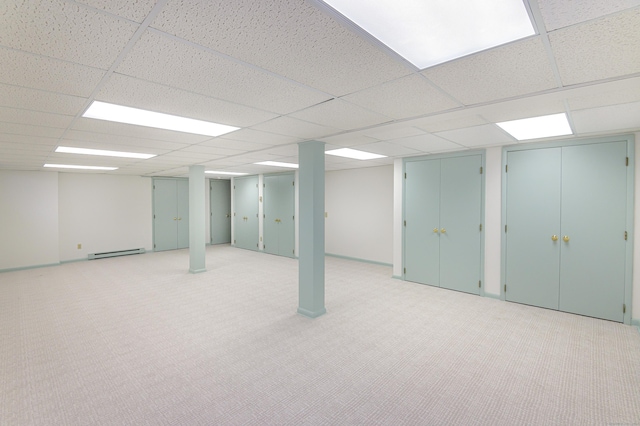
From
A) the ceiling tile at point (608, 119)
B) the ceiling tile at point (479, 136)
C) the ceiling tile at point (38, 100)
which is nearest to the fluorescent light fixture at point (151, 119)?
the ceiling tile at point (38, 100)

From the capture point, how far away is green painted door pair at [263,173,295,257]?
779cm

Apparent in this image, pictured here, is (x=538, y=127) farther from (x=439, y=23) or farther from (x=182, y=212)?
(x=182, y=212)

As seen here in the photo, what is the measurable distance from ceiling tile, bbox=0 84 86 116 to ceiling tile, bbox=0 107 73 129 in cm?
13

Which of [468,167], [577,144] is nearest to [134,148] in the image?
[468,167]

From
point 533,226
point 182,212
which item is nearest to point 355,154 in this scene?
point 533,226

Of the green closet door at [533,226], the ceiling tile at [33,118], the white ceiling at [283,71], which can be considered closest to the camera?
the white ceiling at [283,71]

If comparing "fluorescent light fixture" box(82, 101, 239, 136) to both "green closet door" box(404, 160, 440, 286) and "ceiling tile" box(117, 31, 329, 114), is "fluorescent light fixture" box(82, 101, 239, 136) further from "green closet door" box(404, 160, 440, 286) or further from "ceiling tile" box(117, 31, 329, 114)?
"green closet door" box(404, 160, 440, 286)

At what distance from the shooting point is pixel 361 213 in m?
7.29

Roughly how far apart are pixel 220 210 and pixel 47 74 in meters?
8.80

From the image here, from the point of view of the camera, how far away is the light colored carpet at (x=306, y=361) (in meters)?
2.09

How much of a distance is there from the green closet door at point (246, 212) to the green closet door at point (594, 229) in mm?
7081

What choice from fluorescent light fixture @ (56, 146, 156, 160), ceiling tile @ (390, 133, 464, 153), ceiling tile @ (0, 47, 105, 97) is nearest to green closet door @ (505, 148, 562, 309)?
ceiling tile @ (390, 133, 464, 153)

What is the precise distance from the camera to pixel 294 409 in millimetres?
2111

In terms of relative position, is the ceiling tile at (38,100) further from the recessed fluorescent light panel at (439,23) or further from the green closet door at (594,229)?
the green closet door at (594,229)
